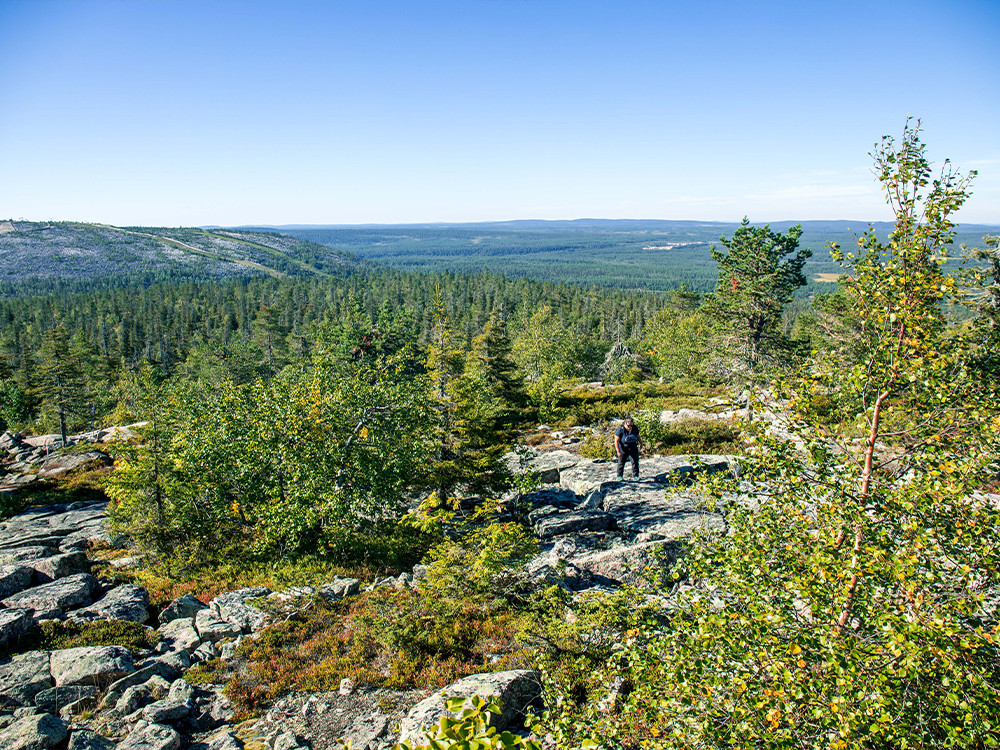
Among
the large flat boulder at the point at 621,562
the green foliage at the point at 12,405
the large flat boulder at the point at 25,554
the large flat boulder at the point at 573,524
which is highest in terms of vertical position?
the large flat boulder at the point at 621,562

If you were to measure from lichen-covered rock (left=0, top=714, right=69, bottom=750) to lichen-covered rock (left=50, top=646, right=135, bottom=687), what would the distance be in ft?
4.53

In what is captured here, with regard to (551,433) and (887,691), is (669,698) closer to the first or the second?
(887,691)

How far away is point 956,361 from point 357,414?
12.8 metres

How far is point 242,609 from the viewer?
11961 mm

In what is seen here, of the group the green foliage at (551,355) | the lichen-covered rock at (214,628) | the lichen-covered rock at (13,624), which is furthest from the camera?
the green foliage at (551,355)

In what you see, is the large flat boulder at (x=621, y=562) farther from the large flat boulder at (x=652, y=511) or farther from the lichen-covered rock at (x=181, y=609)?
the lichen-covered rock at (x=181, y=609)

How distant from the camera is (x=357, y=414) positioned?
14.9 metres

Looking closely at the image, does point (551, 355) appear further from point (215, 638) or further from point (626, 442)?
point (215, 638)

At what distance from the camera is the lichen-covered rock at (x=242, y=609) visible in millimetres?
11445

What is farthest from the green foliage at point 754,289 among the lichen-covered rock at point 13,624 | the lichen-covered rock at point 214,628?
the lichen-covered rock at point 13,624

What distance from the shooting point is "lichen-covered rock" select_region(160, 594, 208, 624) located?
40.1 feet

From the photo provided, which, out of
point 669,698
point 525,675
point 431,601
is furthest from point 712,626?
point 431,601

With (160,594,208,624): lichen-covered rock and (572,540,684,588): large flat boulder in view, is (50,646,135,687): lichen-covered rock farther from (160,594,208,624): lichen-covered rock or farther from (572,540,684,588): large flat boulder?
(572,540,684,588): large flat boulder

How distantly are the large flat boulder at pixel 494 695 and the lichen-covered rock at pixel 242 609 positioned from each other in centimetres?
522
